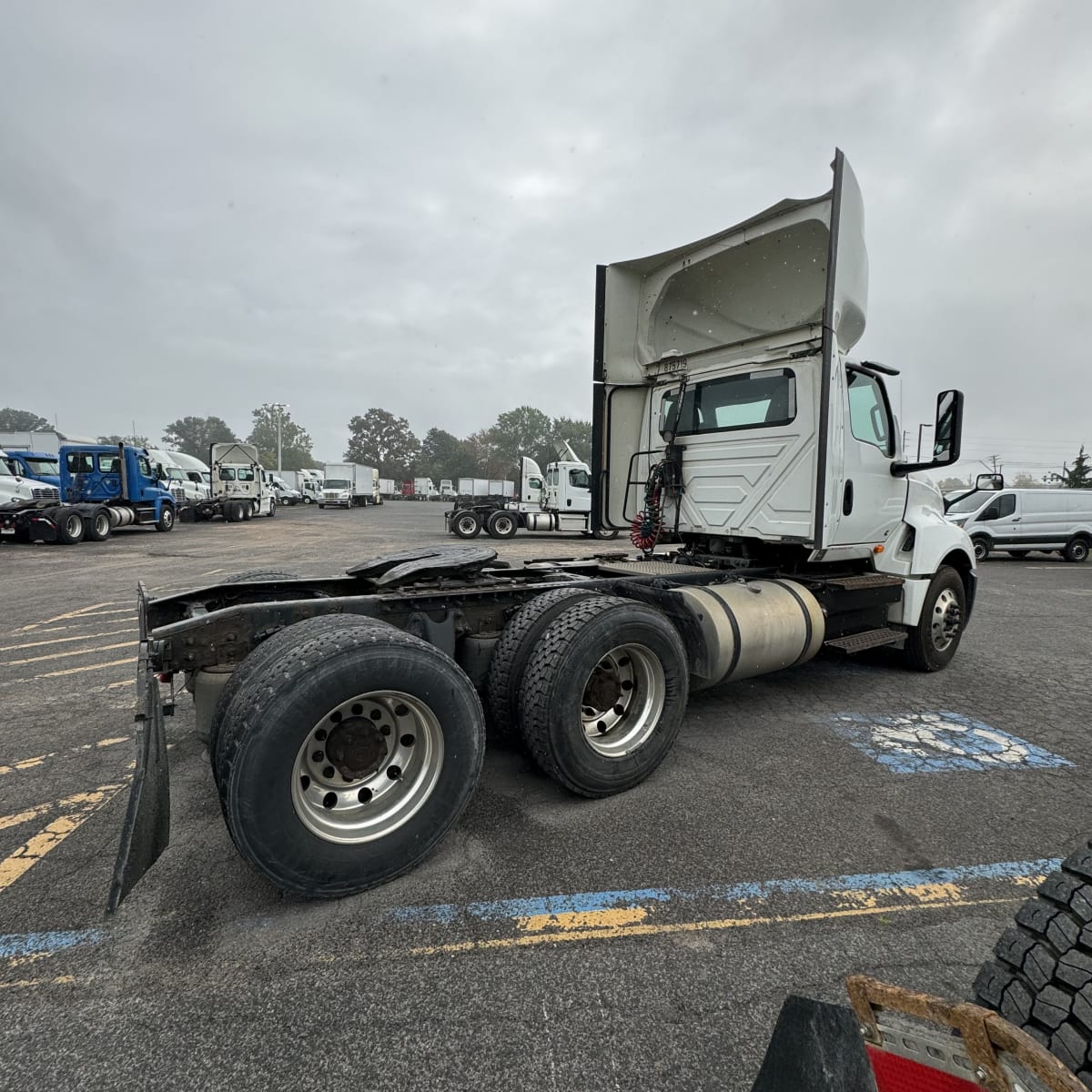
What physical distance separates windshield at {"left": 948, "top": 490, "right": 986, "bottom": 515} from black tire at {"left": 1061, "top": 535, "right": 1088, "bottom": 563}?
259cm

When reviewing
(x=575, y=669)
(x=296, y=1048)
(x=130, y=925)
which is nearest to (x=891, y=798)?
(x=575, y=669)

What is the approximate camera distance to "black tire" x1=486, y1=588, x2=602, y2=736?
3.31 metres

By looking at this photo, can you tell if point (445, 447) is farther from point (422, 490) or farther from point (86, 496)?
point (86, 496)

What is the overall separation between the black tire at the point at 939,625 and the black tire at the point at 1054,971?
14.8 ft

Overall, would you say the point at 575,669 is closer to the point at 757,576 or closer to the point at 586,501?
the point at 757,576

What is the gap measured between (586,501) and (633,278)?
15549 mm

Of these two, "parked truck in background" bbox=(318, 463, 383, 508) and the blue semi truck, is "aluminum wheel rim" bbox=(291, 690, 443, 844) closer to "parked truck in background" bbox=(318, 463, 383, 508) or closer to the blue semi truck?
the blue semi truck

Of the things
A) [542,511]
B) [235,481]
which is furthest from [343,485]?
[542,511]

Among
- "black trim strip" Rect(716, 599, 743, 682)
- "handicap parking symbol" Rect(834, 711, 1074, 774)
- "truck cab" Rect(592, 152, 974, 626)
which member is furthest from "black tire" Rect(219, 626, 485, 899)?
"truck cab" Rect(592, 152, 974, 626)

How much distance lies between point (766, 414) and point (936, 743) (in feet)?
8.56

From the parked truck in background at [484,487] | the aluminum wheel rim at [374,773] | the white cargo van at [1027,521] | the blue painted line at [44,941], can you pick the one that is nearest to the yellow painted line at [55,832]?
the blue painted line at [44,941]

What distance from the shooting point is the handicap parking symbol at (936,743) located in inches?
146

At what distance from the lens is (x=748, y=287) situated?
17.3 feet

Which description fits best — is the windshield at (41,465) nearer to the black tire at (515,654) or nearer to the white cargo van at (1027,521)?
the black tire at (515,654)
